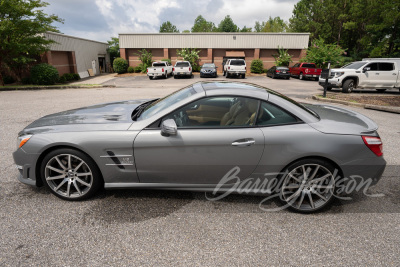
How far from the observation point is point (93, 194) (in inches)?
125

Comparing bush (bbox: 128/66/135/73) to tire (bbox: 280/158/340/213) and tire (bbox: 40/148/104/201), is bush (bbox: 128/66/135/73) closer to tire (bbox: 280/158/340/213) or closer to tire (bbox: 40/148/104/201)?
tire (bbox: 40/148/104/201)

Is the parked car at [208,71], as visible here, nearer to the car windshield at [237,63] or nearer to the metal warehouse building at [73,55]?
the car windshield at [237,63]

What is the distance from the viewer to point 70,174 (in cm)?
308

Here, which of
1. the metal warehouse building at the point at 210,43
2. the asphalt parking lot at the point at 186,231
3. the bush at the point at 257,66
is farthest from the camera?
the metal warehouse building at the point at 210,43

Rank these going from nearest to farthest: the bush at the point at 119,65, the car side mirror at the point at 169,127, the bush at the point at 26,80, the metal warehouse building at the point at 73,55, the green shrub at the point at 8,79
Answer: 1. the car side mirror at the point at 169,127
2. the bush at the point at 26,80
3. the green shrub at the point at 8,79
4. the metal warehouse building at the point at 73,55
5. the bush at the point at 119,65

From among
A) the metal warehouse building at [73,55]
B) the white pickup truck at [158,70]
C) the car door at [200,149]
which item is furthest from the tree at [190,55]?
the car door at [200,149]

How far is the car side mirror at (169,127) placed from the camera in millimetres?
2760

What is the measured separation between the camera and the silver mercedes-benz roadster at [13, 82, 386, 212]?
2.86 meters

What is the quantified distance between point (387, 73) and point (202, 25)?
95.2m

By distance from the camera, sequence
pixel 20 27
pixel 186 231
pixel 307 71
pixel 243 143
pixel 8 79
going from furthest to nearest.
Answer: pixel 307 71
pixel 8 79
pixel 20 27
pixel 243 143
pixel 186 231

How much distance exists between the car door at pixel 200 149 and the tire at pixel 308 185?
48 cm

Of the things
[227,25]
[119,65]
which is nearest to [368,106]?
[119,65]

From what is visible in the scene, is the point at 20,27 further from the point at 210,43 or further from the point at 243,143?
the point at 210,43

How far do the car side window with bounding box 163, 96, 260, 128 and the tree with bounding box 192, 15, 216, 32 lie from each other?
10483 centimetres
